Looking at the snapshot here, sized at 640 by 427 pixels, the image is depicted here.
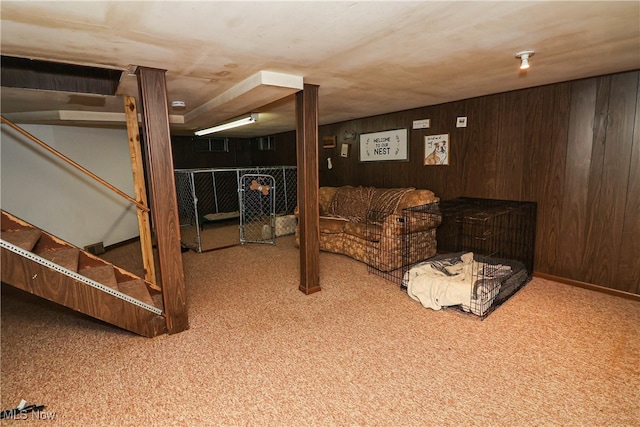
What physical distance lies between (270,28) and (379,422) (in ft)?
7.72

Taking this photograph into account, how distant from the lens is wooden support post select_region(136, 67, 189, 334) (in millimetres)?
2500

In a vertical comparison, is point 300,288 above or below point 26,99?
below

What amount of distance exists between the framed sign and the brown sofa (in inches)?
23.0

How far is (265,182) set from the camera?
6.72 meters

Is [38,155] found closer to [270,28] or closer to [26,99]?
[26,99]

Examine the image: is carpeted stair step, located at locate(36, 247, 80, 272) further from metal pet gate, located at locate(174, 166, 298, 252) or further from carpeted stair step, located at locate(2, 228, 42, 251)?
metal pet gate, located at locate(174, 166, 298, 252)

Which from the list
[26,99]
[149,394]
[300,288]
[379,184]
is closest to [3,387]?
[149,394]

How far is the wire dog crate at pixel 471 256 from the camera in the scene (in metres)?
3.09

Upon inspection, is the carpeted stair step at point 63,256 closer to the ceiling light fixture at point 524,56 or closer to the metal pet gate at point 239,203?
the metal pet gate at point 239,203

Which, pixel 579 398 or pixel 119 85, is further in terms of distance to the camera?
pixel 119 85

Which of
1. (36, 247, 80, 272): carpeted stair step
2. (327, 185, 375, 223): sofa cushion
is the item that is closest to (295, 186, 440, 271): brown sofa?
(327, 185, 375, 223): sofa cushion

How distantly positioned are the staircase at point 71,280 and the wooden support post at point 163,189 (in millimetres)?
161

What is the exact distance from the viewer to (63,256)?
105 inches

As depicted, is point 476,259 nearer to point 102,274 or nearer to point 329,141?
point 329,141
